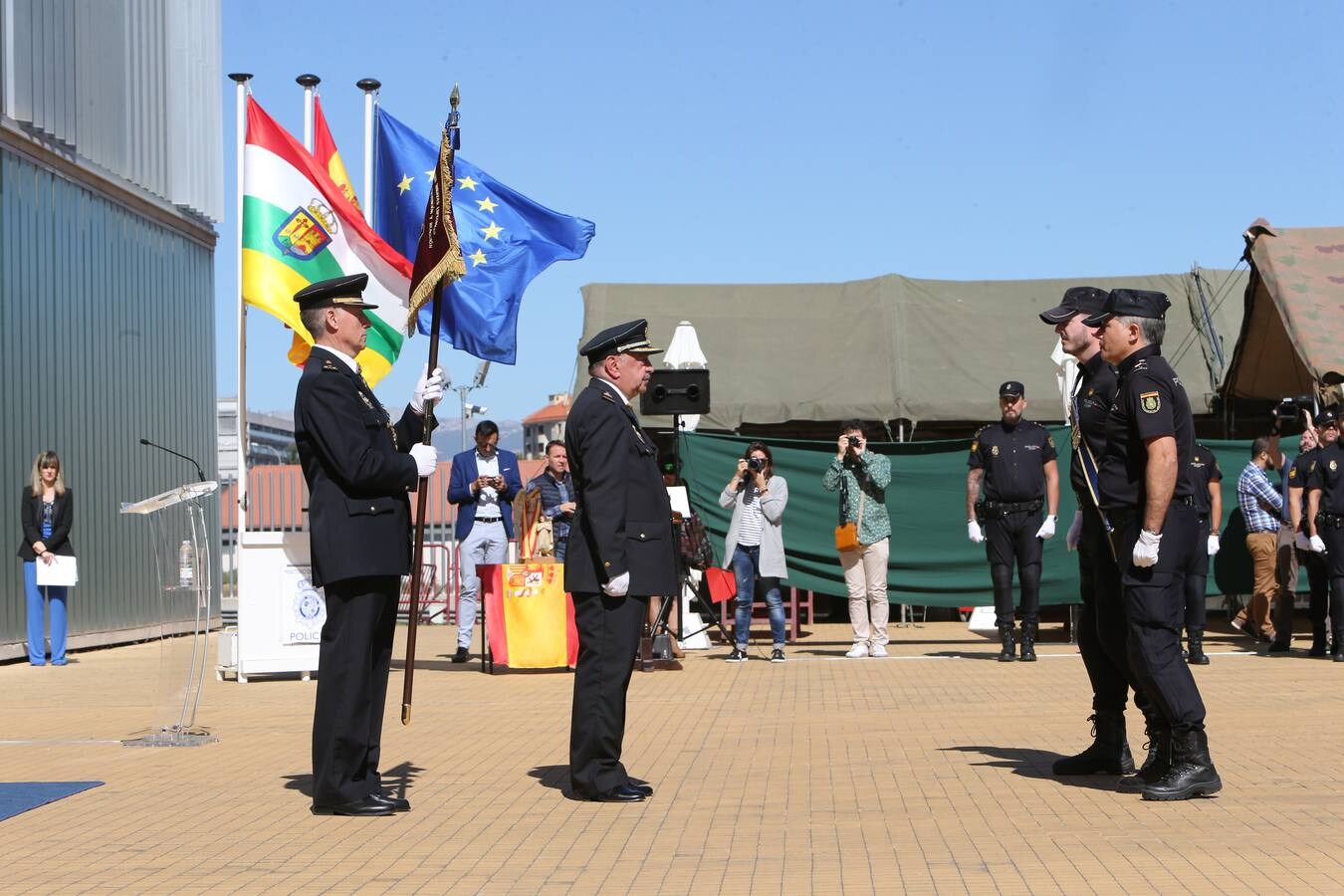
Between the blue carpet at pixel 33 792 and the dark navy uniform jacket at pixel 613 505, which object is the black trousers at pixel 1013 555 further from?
the blue carpet at pixel 33 792

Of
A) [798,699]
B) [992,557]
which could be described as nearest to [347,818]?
[798,699]

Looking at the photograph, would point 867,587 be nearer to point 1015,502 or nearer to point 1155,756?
point 1015,502

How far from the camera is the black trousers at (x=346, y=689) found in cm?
661

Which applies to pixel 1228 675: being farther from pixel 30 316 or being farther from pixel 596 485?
pixel 30 316

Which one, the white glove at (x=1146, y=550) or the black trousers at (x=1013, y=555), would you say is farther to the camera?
the black trousers at (x=1013, y=555)

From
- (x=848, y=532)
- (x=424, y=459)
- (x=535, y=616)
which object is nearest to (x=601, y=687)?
(x=424, y=459)

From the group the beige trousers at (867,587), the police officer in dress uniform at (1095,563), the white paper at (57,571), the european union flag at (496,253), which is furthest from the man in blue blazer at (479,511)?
the police officer in dress uniform at (1095,563)

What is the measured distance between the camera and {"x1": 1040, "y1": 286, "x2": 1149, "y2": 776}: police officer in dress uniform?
7.07m

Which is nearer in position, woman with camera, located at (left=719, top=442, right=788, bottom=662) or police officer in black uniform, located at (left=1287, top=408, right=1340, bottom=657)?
police officer in black uniform, located at (left=1287, top=408, right=1340, bottom=657)

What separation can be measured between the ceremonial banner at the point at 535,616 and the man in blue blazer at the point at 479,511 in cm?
116

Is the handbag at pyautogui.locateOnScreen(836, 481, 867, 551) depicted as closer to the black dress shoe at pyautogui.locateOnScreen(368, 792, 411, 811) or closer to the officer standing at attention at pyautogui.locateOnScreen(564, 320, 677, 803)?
the officer standing at attention at pyautogui.locateOnScreen(564, 320, 677, 803)

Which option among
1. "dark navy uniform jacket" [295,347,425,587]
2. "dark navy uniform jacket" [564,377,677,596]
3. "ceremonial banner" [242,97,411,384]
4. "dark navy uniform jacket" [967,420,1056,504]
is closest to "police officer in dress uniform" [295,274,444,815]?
"dark navy uniform jacket" [295,347,425,587]

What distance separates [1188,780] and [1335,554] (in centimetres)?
741

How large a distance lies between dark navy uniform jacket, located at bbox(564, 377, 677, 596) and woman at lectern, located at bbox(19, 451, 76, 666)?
9538mm
